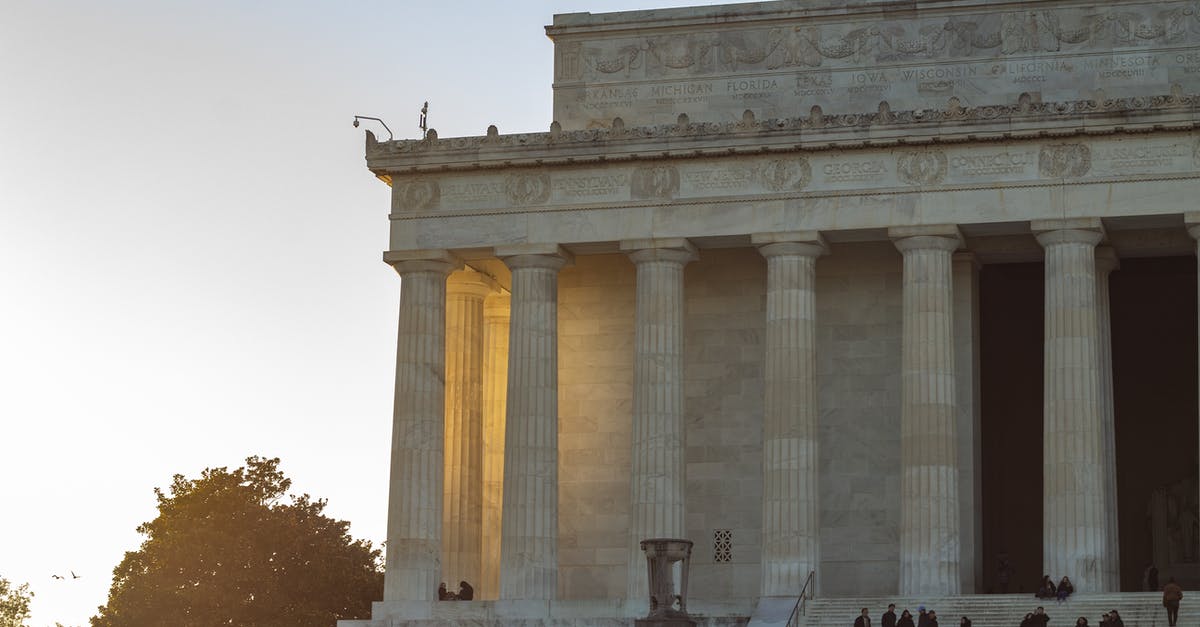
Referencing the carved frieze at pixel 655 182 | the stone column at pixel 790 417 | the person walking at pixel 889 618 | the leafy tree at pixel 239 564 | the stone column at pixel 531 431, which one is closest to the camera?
→ the person walking at pixel 889 618

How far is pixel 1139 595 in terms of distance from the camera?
53.8 meters

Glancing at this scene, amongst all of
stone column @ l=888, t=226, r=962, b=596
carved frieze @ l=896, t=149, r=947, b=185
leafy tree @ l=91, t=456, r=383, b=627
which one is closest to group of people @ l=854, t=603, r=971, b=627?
stone column @ l=888, t=226, r=962, b=596

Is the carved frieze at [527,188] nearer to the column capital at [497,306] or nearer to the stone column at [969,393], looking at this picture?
the column capital at [497,306]

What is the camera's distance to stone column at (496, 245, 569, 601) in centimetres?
6038

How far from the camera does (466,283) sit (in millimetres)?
66188

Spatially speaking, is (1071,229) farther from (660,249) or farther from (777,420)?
(660,249)

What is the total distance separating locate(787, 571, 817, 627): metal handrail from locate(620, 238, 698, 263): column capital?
31.7 ft

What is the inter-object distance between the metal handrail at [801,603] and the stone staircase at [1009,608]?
0.64ft

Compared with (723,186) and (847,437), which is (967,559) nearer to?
(847,437)

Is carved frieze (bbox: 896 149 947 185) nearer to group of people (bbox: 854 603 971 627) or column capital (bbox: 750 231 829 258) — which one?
column capital (bbox: 750 231 829 258)

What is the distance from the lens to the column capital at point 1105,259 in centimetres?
6059

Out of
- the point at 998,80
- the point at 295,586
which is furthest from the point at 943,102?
the point at 295,586

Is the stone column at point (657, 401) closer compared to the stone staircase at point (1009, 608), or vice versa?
the stone staircase at point (1009, 608)

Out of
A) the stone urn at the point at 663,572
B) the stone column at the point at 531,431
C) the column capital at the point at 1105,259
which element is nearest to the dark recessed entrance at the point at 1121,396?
the column capital at the point at 1105,259
